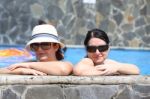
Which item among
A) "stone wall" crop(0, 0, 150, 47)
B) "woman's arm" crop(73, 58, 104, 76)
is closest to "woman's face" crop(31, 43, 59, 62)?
"woman's arm" crop(73, 58, 104, 76)

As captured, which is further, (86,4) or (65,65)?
(86,4)

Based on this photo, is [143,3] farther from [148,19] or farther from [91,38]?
[91,38]

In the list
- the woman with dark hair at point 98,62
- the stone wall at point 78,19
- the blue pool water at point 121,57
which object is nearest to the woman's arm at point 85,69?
the woman with dark hair at point 98,62

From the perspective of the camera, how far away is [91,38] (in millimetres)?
4020

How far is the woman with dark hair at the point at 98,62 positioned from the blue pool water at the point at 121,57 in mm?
5378

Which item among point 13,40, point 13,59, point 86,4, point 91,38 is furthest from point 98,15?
point 91,38

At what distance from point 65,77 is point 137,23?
10.1 meters

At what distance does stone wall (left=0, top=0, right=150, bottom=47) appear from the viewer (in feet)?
42.3

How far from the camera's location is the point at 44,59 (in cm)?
393

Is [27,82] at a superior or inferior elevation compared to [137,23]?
inferior

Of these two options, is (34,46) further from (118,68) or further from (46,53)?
(118,68)

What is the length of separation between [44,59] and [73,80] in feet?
1.32

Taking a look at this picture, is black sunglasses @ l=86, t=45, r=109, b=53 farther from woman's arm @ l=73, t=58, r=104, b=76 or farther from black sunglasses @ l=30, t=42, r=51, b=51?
black sunglasses @ l=30, t=42, r=51, b=51

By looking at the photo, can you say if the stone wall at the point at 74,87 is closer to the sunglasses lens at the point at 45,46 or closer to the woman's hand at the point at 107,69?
the woman's hand at the point at 107,69
